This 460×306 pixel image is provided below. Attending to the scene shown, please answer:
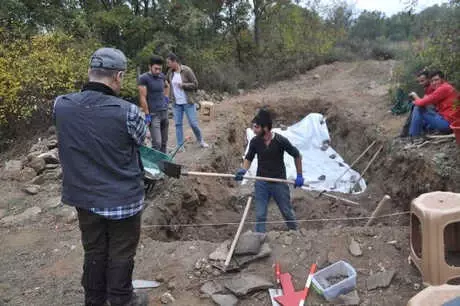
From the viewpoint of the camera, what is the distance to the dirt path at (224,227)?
3.83 m

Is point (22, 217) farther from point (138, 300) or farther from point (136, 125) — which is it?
point (136, 125)

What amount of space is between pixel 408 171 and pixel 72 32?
10.0 metres

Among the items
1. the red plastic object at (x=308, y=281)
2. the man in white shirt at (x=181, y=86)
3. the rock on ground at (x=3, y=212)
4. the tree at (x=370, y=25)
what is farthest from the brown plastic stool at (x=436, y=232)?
the tree at (x=370, y=25)

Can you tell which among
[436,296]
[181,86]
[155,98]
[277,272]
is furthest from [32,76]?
[436,296]

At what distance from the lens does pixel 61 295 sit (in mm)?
3771

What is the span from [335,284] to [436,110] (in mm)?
4577

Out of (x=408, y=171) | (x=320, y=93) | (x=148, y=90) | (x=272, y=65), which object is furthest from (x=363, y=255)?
(x=272, y=65)

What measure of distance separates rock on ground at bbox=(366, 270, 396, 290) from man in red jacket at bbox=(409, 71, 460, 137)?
3.52 metres

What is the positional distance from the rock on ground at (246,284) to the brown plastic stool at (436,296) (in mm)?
1630

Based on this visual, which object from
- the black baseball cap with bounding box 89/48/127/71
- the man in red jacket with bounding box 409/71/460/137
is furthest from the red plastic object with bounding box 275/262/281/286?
the man in red jacket with bounding box 409/71/460/137

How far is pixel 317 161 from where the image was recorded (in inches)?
369

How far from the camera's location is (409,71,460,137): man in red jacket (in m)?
6.53

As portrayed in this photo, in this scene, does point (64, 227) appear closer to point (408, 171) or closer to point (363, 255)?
point (363, 255)

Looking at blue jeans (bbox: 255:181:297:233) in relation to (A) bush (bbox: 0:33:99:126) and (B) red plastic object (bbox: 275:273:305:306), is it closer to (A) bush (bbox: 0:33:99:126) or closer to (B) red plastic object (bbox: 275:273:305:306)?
(B) red plastic object (bbox: 275:273:305:306)
